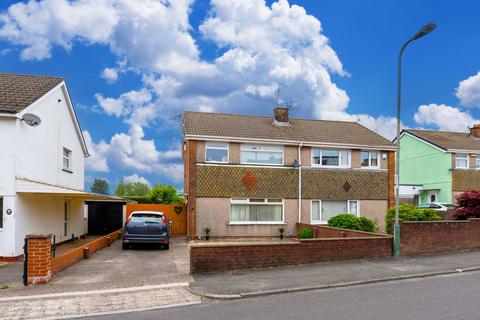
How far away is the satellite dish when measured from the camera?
15.3 m

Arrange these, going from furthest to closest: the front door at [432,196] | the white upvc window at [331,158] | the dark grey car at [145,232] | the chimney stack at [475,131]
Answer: the chimney stack at [475,131] → the front door at [432,196] → the white upvc window at [331,158] → the dark grey car at [145,232]

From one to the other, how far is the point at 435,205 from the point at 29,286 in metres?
28.7

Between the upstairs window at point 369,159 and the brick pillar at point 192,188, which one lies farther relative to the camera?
the upstairs window at point 369,159

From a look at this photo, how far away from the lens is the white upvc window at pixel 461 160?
1359 inches

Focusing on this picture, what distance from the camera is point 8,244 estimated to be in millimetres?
14367

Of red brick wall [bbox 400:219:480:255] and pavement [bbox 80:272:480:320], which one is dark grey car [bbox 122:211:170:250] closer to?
red brick wall [bbox 400:219:480:255]

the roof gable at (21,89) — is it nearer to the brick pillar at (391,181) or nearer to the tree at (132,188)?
the brick pillar at (391,181)

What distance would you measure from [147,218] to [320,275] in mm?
9176

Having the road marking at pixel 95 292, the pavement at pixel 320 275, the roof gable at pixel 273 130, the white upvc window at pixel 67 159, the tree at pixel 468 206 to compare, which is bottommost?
the road marking at pixel 95 292

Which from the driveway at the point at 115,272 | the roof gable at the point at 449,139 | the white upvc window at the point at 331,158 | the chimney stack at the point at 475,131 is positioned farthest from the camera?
the chimney stack at the point at 475,131

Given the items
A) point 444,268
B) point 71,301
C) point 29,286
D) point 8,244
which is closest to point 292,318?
point 71,301

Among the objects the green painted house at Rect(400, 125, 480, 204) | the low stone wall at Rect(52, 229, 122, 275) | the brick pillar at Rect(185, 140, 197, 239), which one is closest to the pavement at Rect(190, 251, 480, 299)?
the low stone wall at Rect(52, 229, 122, 275)

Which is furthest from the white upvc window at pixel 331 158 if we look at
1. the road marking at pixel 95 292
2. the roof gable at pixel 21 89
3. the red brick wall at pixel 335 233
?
the road marking at pixel 95 292

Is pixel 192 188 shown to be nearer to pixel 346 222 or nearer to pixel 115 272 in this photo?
pixel 346 222
